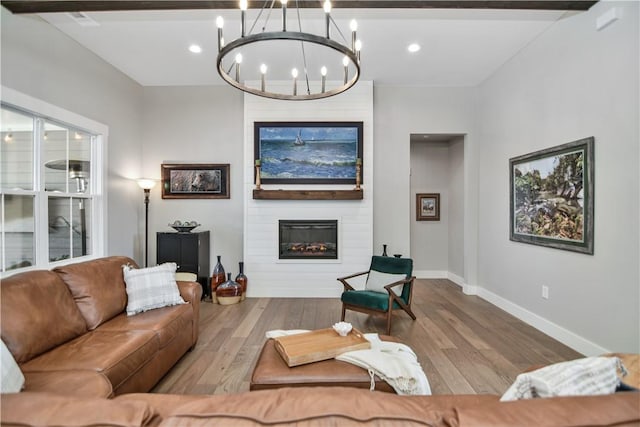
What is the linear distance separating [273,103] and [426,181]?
3191 mm

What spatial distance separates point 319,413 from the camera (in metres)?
0.86

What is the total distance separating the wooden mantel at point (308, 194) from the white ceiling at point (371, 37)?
5.67 ft

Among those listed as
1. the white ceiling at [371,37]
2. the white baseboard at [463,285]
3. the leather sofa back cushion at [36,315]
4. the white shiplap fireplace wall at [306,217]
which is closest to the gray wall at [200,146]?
the white shiplap fireplace wall at [306,217]

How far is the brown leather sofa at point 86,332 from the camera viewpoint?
1.70 meters

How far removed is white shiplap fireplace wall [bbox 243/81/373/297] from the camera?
15.5ft

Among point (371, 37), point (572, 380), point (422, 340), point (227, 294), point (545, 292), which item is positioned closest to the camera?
point (572, 380)

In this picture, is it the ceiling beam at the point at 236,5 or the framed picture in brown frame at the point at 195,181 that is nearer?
the ceiling beam at the point at 236,5

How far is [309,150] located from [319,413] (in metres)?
4.15

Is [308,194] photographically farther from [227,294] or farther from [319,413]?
[319,413]

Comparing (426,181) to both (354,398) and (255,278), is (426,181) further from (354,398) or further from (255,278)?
(354,398)

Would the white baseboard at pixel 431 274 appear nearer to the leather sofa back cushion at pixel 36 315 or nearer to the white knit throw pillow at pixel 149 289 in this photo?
the white knit throw pillow at pixel 149 289

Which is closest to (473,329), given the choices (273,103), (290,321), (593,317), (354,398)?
(593,317)

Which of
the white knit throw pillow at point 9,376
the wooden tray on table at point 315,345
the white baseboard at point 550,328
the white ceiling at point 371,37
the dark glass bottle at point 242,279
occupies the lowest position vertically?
the white baseboard at point 550,328

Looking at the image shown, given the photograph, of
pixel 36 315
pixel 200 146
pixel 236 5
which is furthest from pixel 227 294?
pixel 236 5
